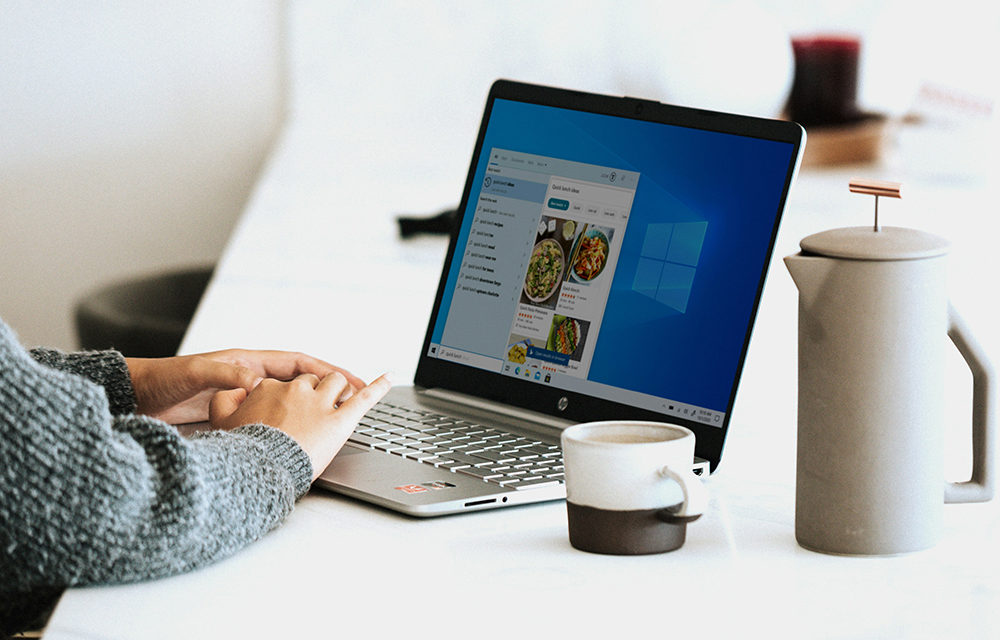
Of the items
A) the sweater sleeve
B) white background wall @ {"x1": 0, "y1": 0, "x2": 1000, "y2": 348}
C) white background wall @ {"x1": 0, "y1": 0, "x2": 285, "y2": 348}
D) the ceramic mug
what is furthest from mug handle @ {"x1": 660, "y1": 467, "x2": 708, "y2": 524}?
white background wall @ {"x1": 0, "y1": 0, "x2": 285, "y2": 348}

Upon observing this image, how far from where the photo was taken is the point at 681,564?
25.1 inches

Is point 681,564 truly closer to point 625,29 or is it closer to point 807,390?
point 807,390

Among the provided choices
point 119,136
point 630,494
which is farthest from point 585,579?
point 119,136

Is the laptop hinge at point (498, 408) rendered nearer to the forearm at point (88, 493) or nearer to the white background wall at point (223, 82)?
the forearm at point (88, 493)

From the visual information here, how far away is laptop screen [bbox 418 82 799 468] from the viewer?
810 millimetres

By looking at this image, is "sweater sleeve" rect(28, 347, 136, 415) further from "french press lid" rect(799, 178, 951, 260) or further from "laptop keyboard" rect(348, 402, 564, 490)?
"french press lid" rect(799, 178, 951, 260)

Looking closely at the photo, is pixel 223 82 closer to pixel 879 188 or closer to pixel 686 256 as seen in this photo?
pixel 686 256

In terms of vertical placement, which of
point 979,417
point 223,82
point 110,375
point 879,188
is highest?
point 223,82

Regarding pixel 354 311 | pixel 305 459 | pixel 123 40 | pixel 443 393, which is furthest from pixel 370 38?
pixel 305 459

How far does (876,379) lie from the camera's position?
0.61 m

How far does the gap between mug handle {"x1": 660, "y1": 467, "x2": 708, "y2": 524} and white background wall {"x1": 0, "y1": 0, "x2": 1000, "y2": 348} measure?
1903 millimetres

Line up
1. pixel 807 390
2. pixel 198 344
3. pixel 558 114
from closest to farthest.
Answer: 1. pixel 807 390
2. pixel 558 114
3. pixel 198 344

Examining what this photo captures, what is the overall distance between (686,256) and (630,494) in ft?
0.86

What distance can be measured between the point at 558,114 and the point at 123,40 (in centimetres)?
196
